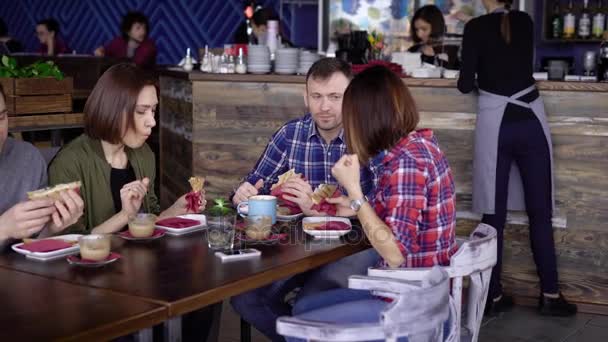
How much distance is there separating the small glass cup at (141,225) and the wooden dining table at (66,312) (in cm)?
48

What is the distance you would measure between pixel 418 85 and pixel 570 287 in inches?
53.0

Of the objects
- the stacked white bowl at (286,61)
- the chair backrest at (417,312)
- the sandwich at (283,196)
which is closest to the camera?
the chair backrest at (417,312)

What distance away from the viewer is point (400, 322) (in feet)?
Answer: 5.72

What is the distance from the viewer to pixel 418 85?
4566 millimetres

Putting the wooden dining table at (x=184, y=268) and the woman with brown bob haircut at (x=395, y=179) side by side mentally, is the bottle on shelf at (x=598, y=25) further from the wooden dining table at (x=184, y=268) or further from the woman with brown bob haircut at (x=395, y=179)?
the wooden dining table at (x=184, y=268)

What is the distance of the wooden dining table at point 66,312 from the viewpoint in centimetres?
159

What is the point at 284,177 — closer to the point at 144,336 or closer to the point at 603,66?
the point at 144,336

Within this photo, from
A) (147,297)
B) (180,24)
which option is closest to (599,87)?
(147,297)

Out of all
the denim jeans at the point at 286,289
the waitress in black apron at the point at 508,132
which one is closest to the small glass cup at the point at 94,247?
the denim jeans at the point at 286,289

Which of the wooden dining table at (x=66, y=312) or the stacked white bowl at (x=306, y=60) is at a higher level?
the stacked white bowl at (x=306, y=60)

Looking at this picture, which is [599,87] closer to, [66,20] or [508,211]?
[508,211]

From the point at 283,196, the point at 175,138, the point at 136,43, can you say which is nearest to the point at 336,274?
the point at 283,196

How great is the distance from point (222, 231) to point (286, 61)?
276 cm

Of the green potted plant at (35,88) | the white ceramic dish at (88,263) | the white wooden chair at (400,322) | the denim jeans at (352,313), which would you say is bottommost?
the denim jeans at (352,313)
